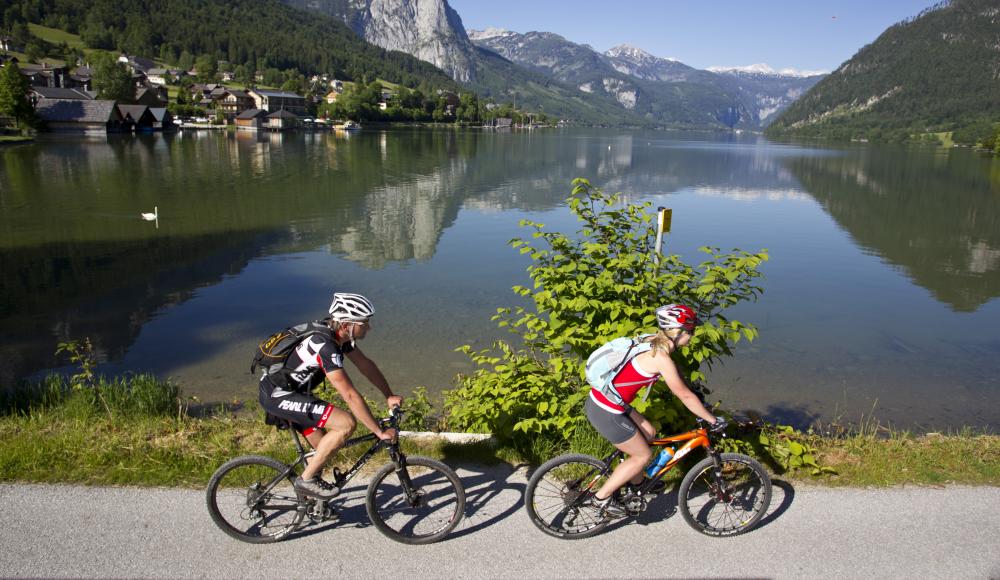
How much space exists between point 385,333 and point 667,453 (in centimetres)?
1197

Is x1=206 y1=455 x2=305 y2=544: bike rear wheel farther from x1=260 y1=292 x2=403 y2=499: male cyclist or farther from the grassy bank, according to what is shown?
the grassy bank

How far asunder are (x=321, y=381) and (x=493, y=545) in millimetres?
2149

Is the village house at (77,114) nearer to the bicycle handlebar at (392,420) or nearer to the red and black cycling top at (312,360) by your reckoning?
the red and black cycling top at (312,360)

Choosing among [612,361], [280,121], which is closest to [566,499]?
[612,361]

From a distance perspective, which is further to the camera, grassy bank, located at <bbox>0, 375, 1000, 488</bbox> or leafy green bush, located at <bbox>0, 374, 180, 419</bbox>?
leafy green bush, located at <bbox>0, 374, 180, 419</bbox>

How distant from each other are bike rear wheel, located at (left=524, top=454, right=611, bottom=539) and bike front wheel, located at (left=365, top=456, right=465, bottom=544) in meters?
0.71

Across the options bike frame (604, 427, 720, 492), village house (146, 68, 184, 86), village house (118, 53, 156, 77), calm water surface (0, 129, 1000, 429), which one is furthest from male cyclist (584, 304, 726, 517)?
village house (118, 53, 156, 77)

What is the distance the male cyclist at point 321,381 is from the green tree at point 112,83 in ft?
485

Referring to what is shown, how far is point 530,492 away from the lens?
5871 mm

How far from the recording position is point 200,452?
276 inches

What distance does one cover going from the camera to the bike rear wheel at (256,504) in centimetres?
567

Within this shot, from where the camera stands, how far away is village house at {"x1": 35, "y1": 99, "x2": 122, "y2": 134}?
101875 millimetres

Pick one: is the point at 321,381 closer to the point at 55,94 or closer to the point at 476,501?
the point at 476,501

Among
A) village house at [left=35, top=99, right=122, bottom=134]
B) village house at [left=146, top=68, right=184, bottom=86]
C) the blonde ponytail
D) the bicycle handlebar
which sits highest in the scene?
village house at [left=146, top=68, right=184, bottom=86]
